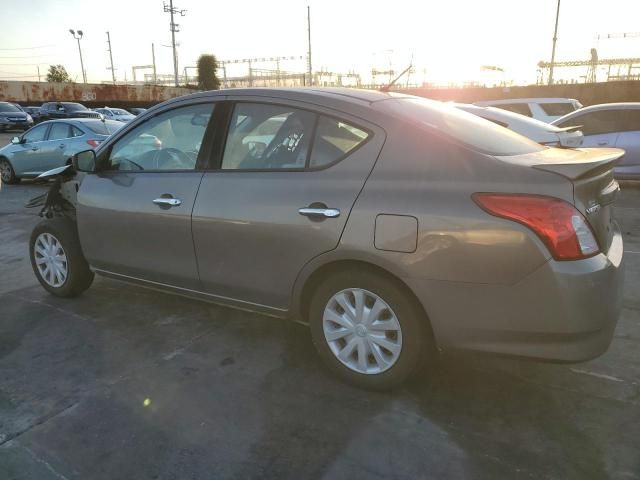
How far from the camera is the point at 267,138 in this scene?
10.6ft

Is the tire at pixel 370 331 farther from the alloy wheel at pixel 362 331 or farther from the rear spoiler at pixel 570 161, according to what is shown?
the rear spoiler at pixel 570 161

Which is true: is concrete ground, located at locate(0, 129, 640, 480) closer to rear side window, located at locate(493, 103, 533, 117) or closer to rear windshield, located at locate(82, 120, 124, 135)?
rear windshield, located at locate(82, 120, 124, 135)

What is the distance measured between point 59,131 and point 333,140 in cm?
988

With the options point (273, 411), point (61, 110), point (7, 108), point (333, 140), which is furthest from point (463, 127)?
point (7, 108)

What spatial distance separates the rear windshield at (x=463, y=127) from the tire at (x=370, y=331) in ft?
2.76

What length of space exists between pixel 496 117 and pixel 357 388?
16.5 ft

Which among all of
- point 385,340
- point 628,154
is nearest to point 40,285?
point 385,340

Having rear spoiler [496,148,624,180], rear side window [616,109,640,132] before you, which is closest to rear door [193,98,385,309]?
rear spoiler [496,148,624,180]

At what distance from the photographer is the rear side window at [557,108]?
13195mm

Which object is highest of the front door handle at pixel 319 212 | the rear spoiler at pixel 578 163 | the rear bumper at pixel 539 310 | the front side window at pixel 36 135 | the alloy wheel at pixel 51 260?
the rear spoiler at pixel 578 163

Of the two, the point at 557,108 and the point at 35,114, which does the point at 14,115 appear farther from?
the point at 557,108

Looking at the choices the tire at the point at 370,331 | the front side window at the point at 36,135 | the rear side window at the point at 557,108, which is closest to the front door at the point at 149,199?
the tire at the point at 370,331

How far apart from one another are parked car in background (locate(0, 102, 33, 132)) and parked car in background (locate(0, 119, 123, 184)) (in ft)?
60.5

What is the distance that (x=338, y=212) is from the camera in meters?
2.74
